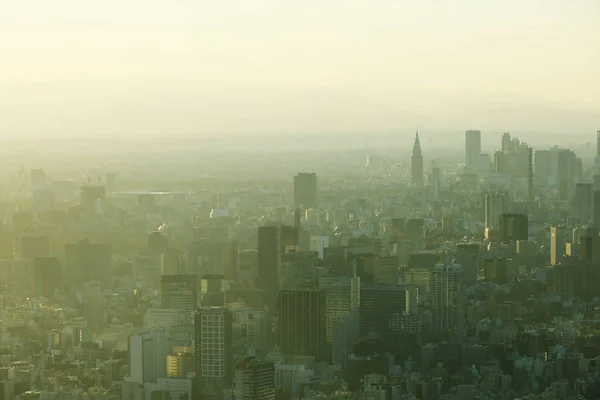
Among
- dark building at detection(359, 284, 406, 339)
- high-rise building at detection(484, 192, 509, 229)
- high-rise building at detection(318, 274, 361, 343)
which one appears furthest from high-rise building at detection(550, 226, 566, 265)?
high-rise building at detection(318, 274, 361, 343)

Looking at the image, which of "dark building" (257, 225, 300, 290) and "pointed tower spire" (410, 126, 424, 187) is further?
"pointed tower spire" (410, 126, 424, 187)

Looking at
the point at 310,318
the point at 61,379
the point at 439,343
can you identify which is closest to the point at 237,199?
the point at 310,318

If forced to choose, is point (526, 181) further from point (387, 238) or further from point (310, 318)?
point (310, 318)

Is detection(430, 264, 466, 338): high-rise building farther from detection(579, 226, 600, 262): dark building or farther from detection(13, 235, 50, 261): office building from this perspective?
detection(13, 235, 50, 261): office building

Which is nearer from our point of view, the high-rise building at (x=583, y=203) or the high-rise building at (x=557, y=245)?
the high-rise building at (x=557, y=245)

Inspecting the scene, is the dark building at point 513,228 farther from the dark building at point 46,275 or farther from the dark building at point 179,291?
the dark building at point 46,275

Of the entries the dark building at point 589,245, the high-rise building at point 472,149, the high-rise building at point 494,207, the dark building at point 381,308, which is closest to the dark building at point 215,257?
the dark building at point 381,308

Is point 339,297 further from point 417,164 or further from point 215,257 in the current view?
point 417,164
